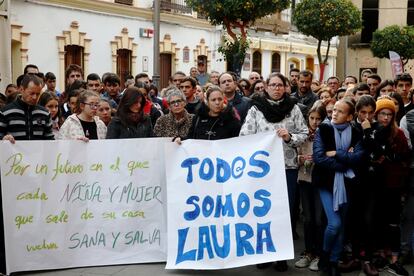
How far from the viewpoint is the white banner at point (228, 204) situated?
5.32 metres

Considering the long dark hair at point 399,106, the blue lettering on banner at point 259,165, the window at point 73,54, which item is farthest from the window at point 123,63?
the blue lettering on banner at point 259,165

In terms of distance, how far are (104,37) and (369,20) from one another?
1003 inches

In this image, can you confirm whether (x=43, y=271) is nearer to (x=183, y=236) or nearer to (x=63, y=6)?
(x=183, y=236)

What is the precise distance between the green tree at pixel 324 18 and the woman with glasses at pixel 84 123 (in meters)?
19.3

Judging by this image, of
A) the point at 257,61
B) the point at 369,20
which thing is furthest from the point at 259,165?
the point at 369,20

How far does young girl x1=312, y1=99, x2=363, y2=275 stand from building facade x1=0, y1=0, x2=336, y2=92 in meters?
6.30

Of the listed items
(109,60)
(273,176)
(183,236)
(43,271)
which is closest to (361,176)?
(273,176)

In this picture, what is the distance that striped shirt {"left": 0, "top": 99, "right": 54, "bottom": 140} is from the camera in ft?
17.9

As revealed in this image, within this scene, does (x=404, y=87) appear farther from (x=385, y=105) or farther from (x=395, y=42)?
(x=395, y=42)

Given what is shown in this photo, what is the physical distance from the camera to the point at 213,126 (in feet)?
18.7

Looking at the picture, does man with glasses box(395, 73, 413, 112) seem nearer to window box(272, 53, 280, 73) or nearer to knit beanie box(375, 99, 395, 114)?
knit beanie box(375, 99, 395, 114)

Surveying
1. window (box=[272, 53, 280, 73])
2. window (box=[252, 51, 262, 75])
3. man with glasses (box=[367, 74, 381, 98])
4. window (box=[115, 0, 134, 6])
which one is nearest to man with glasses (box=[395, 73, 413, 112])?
man with glasses (box=[367, 74, 381, 98])

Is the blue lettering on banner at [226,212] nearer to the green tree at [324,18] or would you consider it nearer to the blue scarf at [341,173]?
the blue scarf at [341,173]

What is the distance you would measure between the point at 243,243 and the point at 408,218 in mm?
1719
